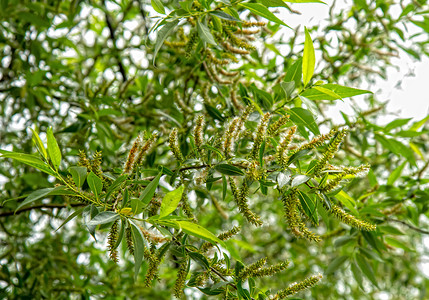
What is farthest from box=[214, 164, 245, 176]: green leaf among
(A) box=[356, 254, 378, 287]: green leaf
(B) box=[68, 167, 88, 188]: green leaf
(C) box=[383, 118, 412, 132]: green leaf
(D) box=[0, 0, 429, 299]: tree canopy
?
(C) box=[383, 118, 412, 132]: green leaf

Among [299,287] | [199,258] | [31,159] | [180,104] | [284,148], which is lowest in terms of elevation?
[299,287]

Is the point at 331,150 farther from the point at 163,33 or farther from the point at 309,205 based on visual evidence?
the point at 163,33

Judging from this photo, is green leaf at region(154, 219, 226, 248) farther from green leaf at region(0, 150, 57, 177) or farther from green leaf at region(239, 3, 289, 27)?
green leaf at region(239, 3, 289, 27)

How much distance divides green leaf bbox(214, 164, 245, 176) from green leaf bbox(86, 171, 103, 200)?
24 cm

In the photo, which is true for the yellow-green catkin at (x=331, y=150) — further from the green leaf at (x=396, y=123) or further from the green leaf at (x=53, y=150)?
the green leaf at (x=396, y=123)

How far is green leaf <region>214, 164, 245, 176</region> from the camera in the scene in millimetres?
838

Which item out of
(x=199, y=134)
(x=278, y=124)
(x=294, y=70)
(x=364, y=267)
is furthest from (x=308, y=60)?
(x=364, y=267)

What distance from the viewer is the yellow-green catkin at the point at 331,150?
76 centimetres

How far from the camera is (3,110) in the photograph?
74.5 inches

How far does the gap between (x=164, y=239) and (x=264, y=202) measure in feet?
6.04

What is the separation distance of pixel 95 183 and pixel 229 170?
0.86 feet

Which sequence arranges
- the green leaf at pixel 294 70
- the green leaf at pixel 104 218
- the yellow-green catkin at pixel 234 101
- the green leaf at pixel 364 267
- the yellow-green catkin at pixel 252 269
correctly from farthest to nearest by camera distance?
the green leaf at pixel 364 267 < the yellow-green catkin at pixel 234 101 < the green leaf at pixel 294 70 < the yellow-green catkin at pixel 252 269 < the green leaf at pixel 104 218

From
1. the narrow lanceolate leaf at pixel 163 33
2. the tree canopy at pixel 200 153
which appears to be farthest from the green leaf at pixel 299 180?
the narrow lanceolate leaf at pixel 163 33

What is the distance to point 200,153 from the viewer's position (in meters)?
0.90
